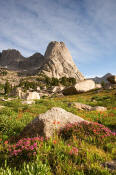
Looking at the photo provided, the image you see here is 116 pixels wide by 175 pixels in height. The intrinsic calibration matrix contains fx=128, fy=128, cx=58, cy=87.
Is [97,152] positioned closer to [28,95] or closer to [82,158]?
[82,158]

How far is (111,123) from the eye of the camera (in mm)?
8648

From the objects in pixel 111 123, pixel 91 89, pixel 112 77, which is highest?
Answer: pixel 112 77

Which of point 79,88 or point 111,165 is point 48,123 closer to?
point 111,165

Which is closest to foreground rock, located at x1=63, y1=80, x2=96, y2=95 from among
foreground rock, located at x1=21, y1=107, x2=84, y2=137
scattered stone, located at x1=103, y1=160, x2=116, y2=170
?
foreground rock, located at x1=21, y1=107, x2=84, y2=137

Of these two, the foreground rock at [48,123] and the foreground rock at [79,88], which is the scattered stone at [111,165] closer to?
the foreground rock at [48,123]

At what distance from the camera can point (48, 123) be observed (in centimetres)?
567

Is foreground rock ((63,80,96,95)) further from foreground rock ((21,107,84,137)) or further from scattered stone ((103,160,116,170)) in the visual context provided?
scattered stone ((103,160,116,170))

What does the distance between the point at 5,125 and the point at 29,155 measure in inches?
151

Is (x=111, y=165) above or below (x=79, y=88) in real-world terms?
below

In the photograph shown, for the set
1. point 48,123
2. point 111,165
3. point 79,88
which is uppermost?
point 79,88

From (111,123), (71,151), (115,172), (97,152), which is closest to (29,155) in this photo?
(71,151)

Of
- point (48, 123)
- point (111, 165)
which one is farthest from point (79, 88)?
point (111, 165)

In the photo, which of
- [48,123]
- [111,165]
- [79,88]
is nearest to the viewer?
[111,165]

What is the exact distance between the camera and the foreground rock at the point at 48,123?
544 centimetres
